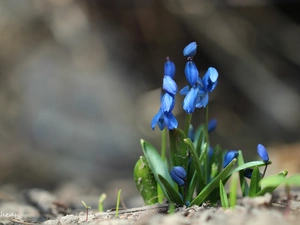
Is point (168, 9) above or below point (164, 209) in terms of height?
above

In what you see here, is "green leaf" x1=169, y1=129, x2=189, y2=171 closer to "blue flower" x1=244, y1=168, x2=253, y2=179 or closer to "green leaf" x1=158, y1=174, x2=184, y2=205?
"green leaf" x1=158, y1=174, x2=184, y2=205

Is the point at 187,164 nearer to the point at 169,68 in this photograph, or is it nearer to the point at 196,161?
the point at 196,161

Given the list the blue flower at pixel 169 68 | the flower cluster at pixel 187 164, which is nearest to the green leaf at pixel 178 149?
the flower cluster at pixel 187 164

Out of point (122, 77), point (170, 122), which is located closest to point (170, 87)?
point (170, 122)

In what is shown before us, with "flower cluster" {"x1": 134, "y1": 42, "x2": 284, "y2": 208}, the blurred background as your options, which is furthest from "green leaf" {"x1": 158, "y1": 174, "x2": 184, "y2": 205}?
the blurred background

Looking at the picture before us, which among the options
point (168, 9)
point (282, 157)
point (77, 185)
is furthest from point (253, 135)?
point (77, 185)

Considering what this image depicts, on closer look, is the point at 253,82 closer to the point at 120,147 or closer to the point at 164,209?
the point at 120,147
